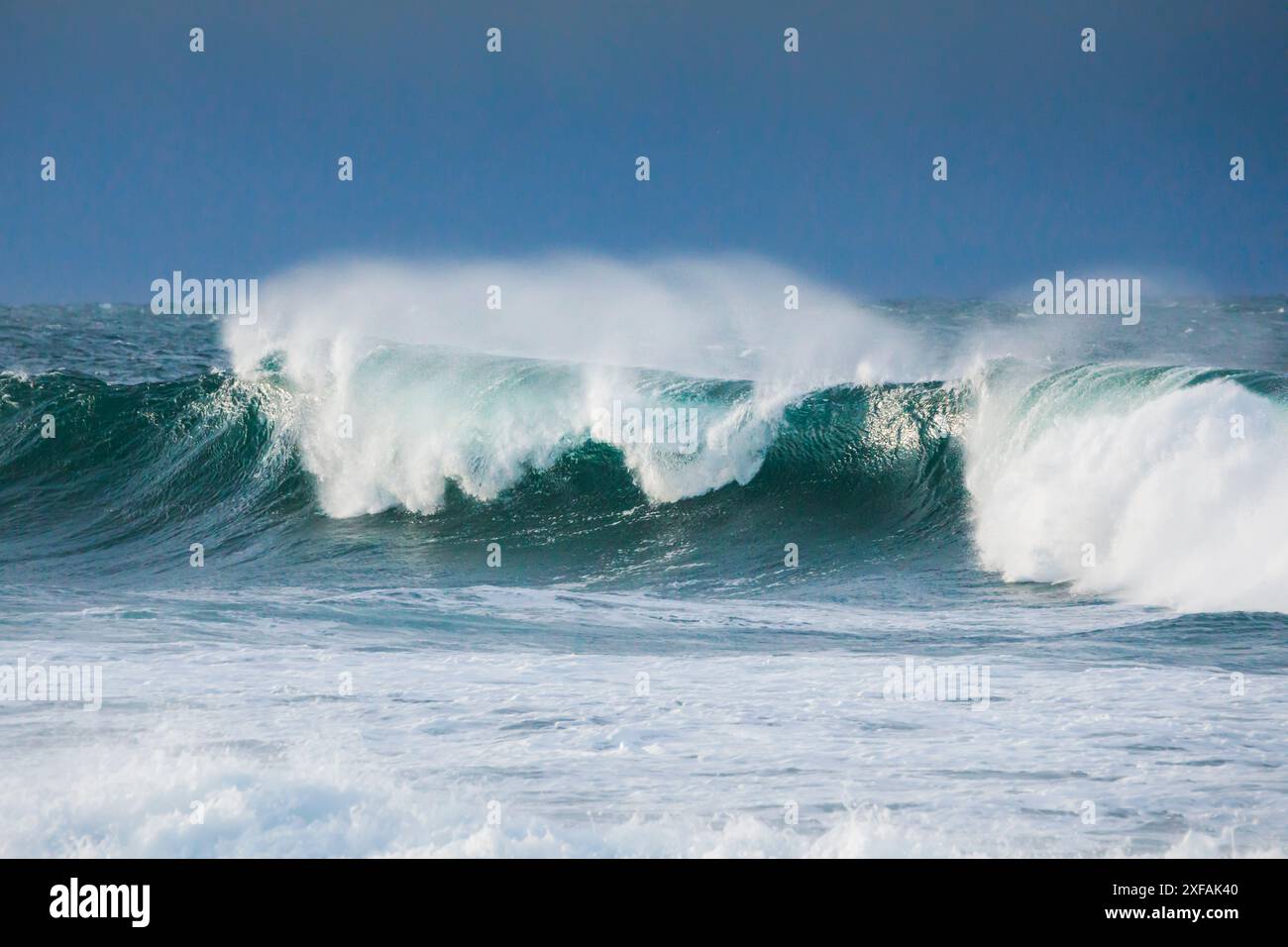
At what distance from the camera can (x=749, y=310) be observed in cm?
1962

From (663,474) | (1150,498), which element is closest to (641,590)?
(663,474)

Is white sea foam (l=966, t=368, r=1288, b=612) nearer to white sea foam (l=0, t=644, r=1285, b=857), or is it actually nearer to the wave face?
the wave face

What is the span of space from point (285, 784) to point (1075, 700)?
398 centimetres

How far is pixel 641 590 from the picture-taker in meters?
10.3

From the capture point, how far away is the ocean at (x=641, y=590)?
4590mm

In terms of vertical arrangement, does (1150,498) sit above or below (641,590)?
above

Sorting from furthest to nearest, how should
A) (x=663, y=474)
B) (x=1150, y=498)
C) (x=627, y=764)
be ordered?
(x=663, y=474), (x=1150, y=498), (x=627, y=764)

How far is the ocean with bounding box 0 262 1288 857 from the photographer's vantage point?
4.59 metres

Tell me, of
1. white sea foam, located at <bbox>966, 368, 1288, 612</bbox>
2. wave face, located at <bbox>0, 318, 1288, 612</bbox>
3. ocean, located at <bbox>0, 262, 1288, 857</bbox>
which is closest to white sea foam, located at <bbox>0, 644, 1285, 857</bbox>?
ocean, located at <bbox>0, 262, 1288, 857</bbox>

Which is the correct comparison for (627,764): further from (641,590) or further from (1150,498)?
(1150,498)

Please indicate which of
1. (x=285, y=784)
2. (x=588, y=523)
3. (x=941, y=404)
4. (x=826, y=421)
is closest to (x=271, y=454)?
(x=588, y=523)

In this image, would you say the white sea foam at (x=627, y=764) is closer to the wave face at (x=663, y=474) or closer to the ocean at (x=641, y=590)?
the ocean at (x=641, y=590)

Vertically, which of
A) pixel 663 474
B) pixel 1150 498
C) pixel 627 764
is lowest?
pixel 627 764
